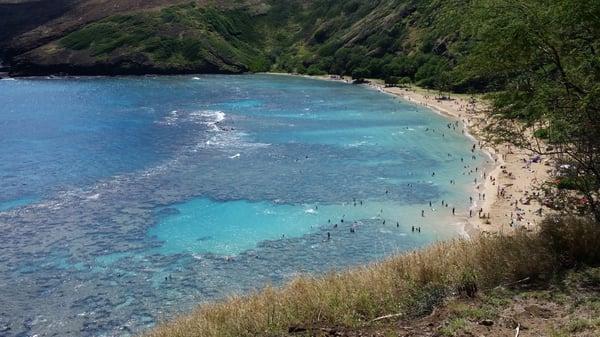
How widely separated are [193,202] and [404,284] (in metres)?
36.9

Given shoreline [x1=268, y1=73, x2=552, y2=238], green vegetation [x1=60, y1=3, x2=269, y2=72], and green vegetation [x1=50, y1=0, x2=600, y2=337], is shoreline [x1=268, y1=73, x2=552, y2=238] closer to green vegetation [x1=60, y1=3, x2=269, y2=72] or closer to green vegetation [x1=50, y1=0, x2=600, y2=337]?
green vegetation [x1=50, y1=0, x2=600, y2=337]

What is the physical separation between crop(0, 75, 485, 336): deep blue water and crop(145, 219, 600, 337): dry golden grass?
15.8m

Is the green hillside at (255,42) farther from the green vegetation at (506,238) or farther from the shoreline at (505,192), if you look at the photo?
the green vegetation at (506,238)

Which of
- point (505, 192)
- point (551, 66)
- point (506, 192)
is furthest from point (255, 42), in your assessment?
point (551, 66)

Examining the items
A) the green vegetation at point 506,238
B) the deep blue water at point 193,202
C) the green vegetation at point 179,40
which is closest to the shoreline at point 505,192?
the deep blue water at point 193,202

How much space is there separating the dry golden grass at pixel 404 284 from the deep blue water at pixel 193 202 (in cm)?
1584

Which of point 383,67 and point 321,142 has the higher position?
point 383,67

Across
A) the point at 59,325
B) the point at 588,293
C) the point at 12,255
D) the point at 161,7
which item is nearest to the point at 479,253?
the point at 588,293

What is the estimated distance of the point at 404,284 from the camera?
1167 cm

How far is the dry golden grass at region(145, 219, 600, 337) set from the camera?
34.8 ft

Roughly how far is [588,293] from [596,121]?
173 inches

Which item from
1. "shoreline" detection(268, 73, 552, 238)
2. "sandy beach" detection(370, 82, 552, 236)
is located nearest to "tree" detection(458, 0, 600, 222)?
"shoreline" detection(268, 73, 552, 238)

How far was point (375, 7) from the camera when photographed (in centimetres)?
17138

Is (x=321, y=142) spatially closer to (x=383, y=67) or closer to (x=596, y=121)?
(x=596, y=121)
